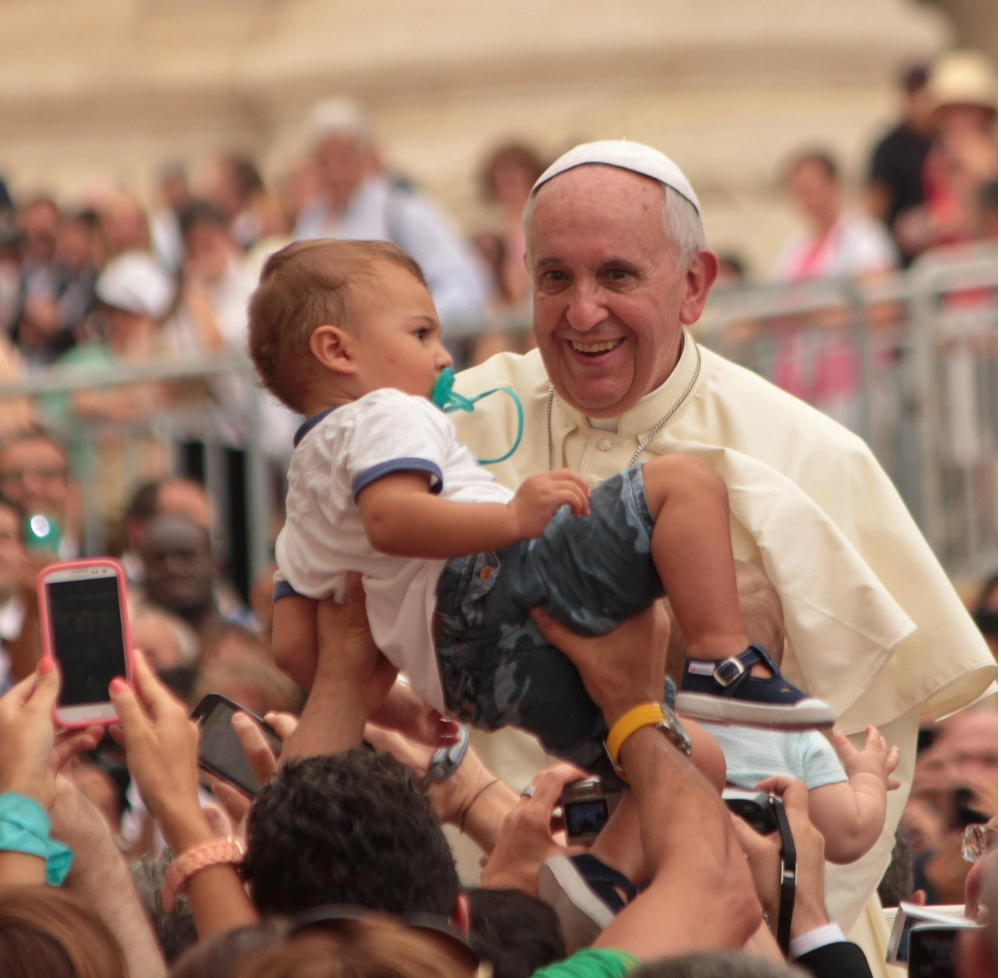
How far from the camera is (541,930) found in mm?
3576

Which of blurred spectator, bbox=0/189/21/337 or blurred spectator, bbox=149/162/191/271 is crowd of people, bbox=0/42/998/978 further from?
blurred spectator, bbox=0/189/21/337

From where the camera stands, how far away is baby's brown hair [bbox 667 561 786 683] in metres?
4.16


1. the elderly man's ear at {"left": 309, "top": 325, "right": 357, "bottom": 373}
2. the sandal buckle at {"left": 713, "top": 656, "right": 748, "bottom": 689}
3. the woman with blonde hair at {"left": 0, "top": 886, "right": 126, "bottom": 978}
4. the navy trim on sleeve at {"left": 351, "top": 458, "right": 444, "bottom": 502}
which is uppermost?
the elderly man's ear at {"left": 309, "top": 325, "right": 357, "bottom": 373}

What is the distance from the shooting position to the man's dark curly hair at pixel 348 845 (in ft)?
10.8

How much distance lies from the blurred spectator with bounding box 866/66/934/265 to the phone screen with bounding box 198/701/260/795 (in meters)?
7.22

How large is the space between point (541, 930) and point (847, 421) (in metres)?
5.65

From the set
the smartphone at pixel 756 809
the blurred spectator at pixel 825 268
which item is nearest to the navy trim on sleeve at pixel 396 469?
the smartphone at pixel 756 809

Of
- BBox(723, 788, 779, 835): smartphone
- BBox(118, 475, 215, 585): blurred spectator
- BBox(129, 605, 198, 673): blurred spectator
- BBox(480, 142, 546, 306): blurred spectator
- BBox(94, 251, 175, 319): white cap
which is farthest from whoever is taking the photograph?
BBox(94, 251, 175, 319): white cap

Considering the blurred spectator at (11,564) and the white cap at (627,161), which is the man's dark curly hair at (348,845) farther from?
the blurred spectator at (11,564)

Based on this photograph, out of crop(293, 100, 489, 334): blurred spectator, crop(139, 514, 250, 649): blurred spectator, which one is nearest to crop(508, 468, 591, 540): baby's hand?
crop(139, 514, 250, 649): blurred spectator

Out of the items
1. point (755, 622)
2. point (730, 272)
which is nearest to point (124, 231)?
point (730, 272)

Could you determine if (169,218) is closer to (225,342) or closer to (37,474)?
(225,342)

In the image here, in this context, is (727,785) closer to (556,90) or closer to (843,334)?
(843,334)

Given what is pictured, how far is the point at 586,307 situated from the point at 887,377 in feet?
15.7
